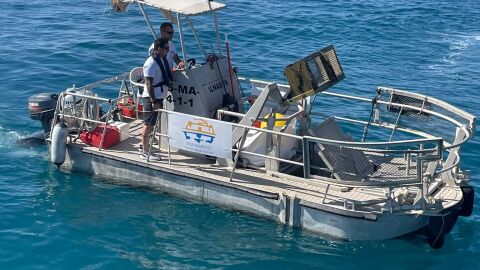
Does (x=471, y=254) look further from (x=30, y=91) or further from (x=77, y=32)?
(x=77, y=32)

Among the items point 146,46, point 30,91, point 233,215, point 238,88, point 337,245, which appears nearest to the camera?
point 337,245

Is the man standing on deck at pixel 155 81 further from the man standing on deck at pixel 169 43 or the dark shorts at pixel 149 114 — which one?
the man standing on deck at pixel 169 43

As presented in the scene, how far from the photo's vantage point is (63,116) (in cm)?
1470

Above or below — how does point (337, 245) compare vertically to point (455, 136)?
below

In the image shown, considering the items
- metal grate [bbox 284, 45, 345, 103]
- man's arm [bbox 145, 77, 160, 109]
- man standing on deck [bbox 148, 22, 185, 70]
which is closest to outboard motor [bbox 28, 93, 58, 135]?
man standing on deck [bbox 148, 22, 185, 70]

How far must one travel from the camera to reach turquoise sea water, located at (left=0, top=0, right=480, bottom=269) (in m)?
11.9

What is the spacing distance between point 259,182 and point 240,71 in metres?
10.9

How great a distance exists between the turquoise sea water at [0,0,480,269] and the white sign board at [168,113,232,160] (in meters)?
1.17

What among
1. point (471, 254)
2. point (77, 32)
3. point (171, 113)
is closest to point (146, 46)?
point (77, 32)

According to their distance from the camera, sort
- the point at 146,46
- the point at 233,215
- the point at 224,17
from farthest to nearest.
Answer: the point at 224,17
the point at 146,46
the point at 233,215

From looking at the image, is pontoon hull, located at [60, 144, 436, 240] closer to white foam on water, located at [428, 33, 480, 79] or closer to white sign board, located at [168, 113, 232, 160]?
white sign board, located at [168, 113, 232, 160]

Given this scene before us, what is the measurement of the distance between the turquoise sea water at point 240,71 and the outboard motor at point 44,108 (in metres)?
0.89

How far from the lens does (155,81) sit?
13320mm

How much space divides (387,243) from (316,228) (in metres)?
1.34
